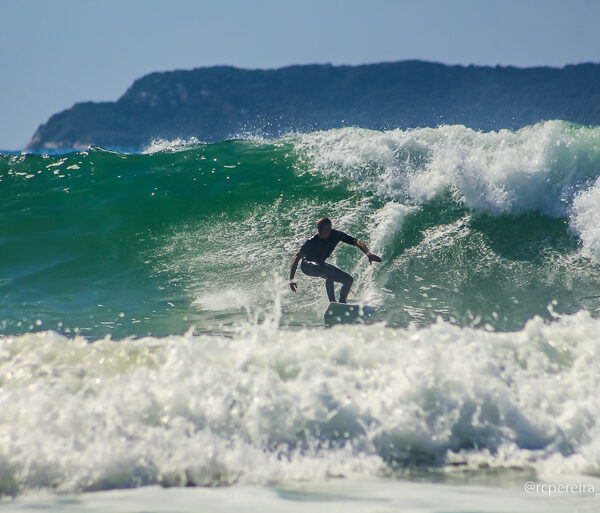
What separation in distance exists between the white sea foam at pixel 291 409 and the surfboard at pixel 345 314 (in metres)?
2.04

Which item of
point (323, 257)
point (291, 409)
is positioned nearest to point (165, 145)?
point (323, 257)

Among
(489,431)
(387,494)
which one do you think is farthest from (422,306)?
(387,494)

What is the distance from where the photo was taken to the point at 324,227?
6988 mm

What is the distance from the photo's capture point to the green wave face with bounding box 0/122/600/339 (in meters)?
7.71

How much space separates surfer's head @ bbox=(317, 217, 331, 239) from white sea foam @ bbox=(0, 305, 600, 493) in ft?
8.57

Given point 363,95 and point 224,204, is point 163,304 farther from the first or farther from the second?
point 363,95

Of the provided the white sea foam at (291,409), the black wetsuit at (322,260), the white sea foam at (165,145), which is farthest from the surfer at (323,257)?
the white sea foam at (165,145)

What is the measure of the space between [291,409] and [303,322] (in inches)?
130

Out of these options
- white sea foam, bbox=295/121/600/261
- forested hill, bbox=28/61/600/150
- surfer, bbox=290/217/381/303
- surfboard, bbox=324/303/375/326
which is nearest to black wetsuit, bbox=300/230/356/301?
surfer, bbox=290/217/381/303

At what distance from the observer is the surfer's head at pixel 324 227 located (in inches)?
274

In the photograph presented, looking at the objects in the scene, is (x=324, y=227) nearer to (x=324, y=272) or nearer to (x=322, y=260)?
(x=322, y=260)

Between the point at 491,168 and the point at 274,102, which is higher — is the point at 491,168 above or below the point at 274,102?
below

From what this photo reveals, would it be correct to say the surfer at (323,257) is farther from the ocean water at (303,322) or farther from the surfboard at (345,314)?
→ the ocean water at (303,322)

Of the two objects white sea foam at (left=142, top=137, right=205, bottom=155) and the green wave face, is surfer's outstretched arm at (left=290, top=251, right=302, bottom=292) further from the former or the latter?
white sea foam at (left=142, top=137, right=205, bottom=155)
